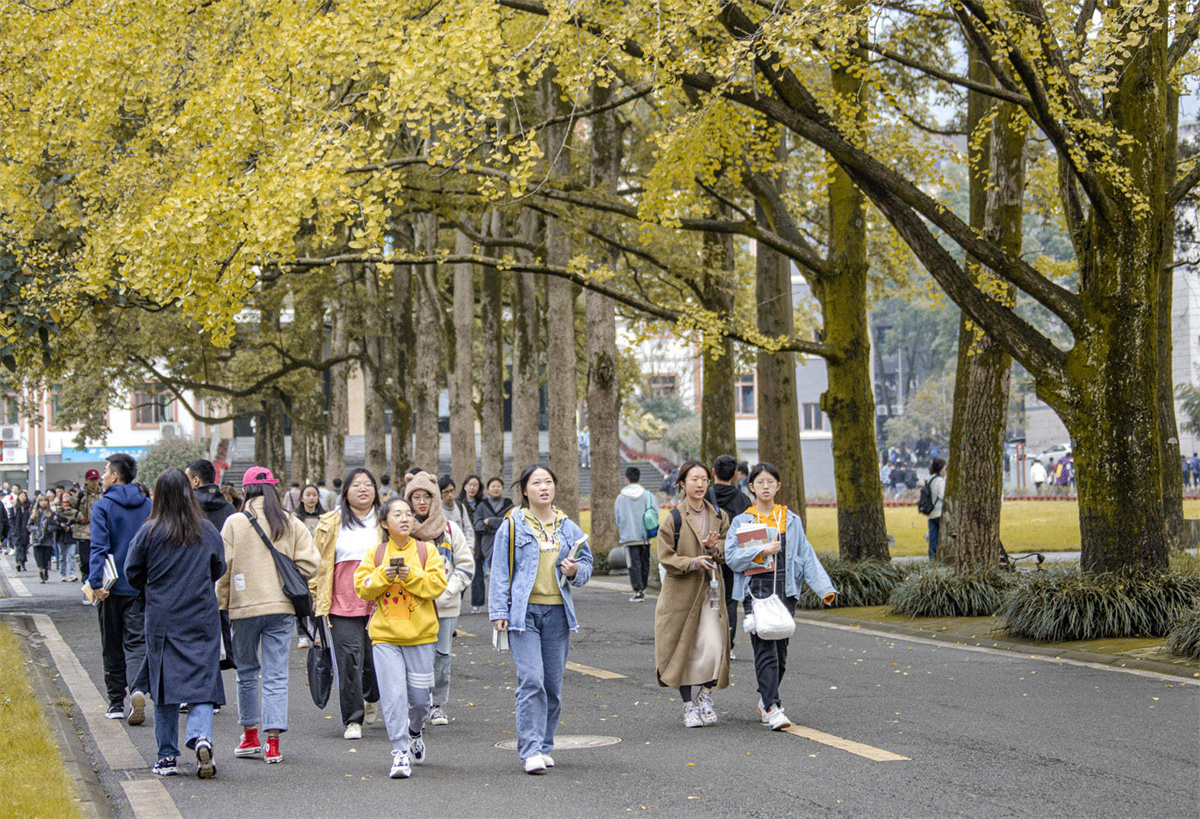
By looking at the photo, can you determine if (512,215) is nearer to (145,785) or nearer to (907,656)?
(907,656)

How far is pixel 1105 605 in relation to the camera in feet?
41.7

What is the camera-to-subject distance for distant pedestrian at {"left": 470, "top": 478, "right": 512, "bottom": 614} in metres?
17.6

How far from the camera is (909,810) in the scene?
6562 mm

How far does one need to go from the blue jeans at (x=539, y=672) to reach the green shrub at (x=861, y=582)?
9.41 metres

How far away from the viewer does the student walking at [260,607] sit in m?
8.29

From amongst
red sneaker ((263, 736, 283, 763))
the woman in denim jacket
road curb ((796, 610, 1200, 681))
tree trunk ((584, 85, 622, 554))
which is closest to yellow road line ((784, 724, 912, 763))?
the woman in denim jacket

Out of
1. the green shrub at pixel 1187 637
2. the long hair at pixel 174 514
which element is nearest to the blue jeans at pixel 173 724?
the long hair at pixel 174 514

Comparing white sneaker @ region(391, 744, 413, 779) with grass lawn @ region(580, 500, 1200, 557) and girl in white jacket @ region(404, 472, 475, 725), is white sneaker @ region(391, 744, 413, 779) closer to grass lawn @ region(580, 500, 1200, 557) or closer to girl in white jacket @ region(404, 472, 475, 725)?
girl in white jacket @ region(404, 472, 475, 725)

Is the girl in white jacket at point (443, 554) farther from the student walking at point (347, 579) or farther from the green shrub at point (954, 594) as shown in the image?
the green shrub at point (954, 594)

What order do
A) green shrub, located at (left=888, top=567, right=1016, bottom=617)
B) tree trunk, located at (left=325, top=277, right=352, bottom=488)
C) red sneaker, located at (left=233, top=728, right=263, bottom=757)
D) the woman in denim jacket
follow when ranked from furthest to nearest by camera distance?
1. tree trunk, located at (left=325, top=277, right=352, bottom=488)
2. green shrub, located at (left=888, top=567, right=1016, bottom=617)
3. red sneaker, located at (left=233, top=728, right=263, bottom=757)
4. the woman in denim jacket

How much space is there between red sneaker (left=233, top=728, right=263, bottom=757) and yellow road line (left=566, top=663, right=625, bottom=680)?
3.92m

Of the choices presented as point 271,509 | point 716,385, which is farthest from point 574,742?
point 716,385

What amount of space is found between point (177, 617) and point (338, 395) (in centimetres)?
2847

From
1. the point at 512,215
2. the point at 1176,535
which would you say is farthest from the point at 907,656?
the point at 512,215
